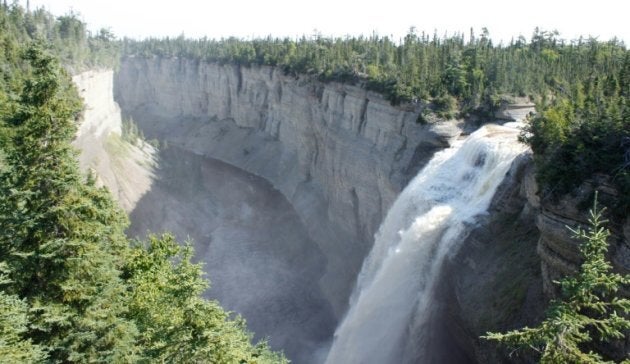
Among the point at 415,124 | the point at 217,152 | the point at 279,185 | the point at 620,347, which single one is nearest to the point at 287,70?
the point at 279,185

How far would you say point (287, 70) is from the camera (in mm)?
70688

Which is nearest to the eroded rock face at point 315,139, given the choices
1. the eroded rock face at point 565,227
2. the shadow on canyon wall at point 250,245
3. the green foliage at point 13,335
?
the shadow on canyon wall at point 250,245

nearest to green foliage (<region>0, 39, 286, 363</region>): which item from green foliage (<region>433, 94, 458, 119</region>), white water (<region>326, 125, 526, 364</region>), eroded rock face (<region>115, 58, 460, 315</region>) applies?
white water (<region>326, 125, 526, 364</region>)

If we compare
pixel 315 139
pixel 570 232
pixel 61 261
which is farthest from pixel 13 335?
pixel 315 139

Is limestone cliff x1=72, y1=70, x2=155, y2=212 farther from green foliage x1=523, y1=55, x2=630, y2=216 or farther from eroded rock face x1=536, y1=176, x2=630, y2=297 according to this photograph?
eroded rock face x1=536, y1=176, x2=630, y2=297

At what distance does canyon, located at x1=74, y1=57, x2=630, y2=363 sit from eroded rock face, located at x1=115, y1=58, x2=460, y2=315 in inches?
7.3

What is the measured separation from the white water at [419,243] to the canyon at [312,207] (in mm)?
972

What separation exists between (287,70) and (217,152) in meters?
21.2

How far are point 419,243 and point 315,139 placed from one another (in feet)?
112

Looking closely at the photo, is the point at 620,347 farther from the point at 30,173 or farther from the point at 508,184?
the point at 30,173

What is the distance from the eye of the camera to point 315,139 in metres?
60.4

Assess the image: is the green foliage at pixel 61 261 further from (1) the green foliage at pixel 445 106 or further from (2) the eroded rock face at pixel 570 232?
(1) the green foliage at pixel 445 106

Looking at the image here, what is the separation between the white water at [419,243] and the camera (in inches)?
1048

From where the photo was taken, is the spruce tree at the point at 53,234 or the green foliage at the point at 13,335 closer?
the green foliage at the point at 13,335
